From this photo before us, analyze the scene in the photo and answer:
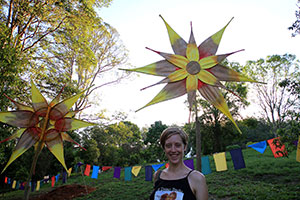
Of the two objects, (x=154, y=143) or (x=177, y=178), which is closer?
(x=177, y=178)

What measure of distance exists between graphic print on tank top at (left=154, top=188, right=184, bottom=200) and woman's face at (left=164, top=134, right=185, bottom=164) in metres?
0.18

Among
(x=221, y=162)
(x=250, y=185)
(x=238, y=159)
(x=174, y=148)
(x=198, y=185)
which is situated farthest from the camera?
(x=221, y=162)

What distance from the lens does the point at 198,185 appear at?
4.10ft

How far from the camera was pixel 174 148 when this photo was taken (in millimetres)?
1398

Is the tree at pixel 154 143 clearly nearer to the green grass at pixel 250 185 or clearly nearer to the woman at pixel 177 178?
the green grass at pixel 250 185

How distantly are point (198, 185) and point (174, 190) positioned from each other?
16 cm

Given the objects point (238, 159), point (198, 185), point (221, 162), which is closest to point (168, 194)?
point (198, 185)

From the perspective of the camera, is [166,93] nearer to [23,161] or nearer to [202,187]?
[202,187]

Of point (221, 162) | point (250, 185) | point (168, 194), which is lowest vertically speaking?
point (250, 185)

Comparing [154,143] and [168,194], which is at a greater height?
[154,143]

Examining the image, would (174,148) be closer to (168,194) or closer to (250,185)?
(168,194)

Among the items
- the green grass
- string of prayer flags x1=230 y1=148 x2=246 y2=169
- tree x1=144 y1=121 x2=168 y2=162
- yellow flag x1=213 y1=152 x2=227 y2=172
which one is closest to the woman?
the green grass

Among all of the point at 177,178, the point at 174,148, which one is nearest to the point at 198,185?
the point at 177,178

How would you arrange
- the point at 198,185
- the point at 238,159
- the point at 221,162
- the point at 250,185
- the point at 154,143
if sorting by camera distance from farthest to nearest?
the point at 154,143 → the point at 221,162 → the point at 250,185 → the point at 238,159 → the point at 198,185
